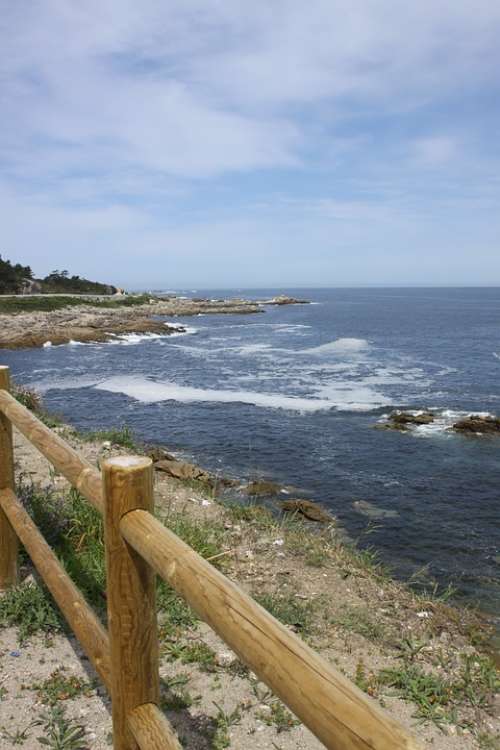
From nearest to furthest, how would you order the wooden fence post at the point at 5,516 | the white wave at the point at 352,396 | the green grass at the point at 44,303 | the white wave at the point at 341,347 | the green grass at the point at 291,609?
the wooden fence post at the point at 5,516 < the green grass at the point at 291,609 < the white wave at the point at 352,396 < the white wave at the point at 341,347 < the green grass at the point at 44,303

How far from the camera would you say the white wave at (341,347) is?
4194 centimetres

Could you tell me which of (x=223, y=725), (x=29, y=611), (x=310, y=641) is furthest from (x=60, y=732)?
(x=310, y=641)

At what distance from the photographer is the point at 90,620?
304cm

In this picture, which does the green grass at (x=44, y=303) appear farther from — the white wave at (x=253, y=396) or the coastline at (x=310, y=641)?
the coastline at (x=310, y=641)

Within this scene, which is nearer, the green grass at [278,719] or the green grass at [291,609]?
the green grass at [278,719]

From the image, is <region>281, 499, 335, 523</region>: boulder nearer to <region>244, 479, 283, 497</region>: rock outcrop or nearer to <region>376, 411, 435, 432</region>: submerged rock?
<region>244, 479, 283, 497</region>: rock outcrop

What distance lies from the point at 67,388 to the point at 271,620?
2582 centimetres

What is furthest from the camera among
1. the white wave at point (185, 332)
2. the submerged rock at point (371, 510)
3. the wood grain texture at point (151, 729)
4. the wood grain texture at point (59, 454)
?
the white wave at point (185, 332)

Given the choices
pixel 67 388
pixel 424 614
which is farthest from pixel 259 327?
pixel 424 614

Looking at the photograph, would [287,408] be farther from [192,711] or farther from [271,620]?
[271,620]

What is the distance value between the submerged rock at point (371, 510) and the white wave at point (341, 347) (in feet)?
92.9

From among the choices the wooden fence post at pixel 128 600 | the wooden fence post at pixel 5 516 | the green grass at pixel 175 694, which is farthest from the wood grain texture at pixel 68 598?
the green grass at pixel 175 694

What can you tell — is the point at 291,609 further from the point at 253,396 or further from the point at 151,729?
the point at 253,396

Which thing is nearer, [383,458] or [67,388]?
[383,458]
